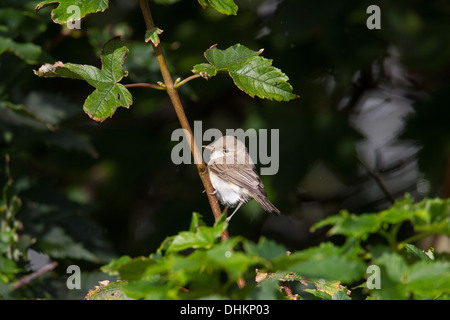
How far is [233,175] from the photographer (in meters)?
3.75

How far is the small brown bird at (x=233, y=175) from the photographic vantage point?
3570 mm

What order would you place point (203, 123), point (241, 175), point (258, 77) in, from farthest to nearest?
point (203, 123) < point (241, 175) < point (258, 77)

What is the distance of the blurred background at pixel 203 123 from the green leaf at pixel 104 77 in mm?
1143

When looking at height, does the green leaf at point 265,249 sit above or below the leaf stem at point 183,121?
below

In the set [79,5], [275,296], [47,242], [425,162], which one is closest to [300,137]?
[425,162]

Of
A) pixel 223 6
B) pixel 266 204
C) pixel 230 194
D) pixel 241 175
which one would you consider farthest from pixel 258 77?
pixel 230 194

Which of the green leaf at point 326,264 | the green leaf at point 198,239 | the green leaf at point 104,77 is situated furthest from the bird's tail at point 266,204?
the green leaf at point 326,264

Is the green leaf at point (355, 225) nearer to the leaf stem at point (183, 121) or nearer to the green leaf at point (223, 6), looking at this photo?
the leaf stem at point (183, 121)

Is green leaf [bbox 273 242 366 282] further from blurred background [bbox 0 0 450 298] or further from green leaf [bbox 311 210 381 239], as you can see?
blurred background [bbox 0 0 450 298]

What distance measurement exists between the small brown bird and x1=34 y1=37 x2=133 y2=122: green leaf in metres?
1.89

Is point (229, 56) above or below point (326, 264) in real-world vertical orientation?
above

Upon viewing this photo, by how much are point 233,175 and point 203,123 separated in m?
0.68

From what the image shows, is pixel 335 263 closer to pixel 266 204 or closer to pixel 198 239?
pixel 198 239
